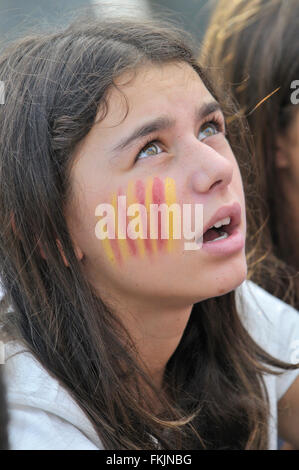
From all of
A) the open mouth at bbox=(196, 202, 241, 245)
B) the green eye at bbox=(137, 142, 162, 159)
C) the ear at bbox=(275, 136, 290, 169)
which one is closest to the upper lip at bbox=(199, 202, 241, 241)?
the open mouth at bbox=(196, 202, 241, 245)

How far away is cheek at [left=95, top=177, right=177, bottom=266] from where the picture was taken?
3.62 feet

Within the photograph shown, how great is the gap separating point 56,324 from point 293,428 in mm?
702

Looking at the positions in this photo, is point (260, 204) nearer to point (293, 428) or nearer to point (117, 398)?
point (293, 428)

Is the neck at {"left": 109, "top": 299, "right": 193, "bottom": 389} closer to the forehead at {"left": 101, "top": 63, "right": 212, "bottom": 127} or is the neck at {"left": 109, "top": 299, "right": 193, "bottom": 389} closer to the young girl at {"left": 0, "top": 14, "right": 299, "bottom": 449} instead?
the young girl at {"left": 0, "top": 14, "right": 299, "bottom": 449}

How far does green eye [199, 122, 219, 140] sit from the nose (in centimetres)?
8

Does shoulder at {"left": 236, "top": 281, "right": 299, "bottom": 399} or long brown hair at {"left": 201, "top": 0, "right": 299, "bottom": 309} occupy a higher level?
long brown hair at {"left": 201, "top": 0, "right": 299, "bottom": 309}

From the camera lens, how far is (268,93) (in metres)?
1.75

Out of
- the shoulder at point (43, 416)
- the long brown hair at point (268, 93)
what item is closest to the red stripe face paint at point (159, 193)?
the shoulder at point (43, 416)

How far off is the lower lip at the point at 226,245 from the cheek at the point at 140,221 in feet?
0.23

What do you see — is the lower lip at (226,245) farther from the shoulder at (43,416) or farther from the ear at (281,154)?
the ear at (281,154)

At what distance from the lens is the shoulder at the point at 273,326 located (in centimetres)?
151

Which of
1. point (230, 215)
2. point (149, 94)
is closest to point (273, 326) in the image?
point (230, 215)
